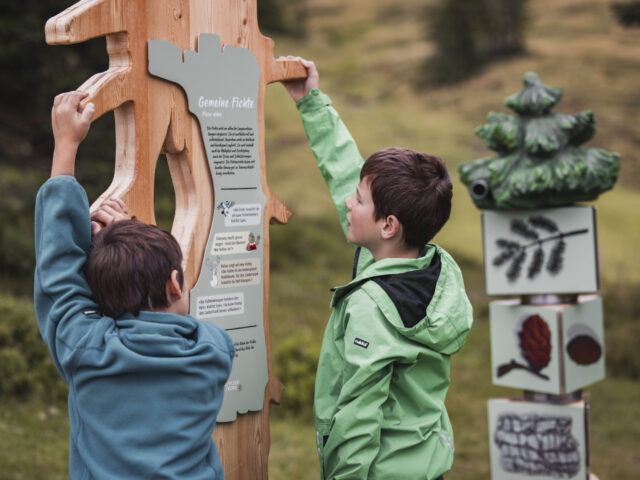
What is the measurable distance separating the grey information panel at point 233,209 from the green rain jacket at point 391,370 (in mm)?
411

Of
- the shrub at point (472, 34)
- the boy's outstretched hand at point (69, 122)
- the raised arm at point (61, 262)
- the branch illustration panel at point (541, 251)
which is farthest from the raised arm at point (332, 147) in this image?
the shrub at point (472, 34)

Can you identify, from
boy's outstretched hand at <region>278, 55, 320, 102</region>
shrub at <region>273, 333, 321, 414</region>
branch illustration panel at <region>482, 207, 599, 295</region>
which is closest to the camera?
boy's outstretched hand at <region>278, 55, 320, 102</region>

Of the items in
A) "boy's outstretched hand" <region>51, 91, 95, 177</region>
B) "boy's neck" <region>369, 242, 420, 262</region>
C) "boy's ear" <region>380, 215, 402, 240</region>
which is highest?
"boy's outstretched hand" <region>51, 91, 95, 177</region>

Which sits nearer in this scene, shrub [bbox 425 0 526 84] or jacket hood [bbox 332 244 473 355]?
jacket hood [bbox 332 244 473 355]

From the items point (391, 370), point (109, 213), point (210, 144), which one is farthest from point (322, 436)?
point (210, 144)

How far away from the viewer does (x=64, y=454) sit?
163 inches

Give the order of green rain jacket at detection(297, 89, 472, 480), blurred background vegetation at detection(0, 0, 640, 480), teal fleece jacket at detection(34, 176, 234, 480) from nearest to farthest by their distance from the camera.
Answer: teal fleece jacket at detection(34, 176, 234, 480), green rain jacket at detection(297, 89, 472, 480), blurred background vegetation at detection(0, 0, 640, 480)

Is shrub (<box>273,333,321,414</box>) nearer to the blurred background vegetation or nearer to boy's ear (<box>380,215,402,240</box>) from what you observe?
the blurred background vegetation

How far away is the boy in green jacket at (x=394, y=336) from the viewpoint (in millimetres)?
1894

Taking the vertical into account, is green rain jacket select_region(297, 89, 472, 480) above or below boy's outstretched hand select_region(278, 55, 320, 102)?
below

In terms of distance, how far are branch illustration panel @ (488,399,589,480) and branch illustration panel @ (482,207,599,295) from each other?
0.61 m

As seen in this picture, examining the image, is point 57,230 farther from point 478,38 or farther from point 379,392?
point 478,38

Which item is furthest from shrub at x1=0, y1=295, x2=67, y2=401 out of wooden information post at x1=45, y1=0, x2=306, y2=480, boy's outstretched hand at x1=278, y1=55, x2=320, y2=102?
boy's outstretched hand at x1=278, y1=55, x2=320, y2=102

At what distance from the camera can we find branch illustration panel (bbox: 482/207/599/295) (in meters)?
3.62
